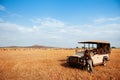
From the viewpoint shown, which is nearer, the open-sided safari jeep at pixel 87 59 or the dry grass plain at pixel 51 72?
the dry grass plain at pixel 51 72

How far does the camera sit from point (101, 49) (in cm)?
1614

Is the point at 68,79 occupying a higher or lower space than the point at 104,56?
lower

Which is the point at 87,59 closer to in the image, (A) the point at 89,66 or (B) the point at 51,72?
(A) the point at 89,66

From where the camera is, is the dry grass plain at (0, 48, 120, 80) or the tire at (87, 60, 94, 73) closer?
the dry grass plain at (0, 48, 120, 80)

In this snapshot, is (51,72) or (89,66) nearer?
(51,72)

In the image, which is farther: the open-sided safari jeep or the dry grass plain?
the open-sided safari jeep

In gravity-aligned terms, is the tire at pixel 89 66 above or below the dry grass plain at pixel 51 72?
above

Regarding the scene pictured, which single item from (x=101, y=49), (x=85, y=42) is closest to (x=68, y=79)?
(x=85, y=42)

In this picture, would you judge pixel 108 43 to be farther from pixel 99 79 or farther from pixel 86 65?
pixel 99 79

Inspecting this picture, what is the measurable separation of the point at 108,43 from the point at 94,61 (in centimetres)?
499

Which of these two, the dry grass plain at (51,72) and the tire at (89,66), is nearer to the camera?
the dry grass plain at (51,72)

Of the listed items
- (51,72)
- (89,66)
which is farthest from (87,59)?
(51,72)

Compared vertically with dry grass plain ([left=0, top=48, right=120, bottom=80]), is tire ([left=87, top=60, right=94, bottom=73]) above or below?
above

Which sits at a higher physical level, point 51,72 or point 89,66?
point 89,66
